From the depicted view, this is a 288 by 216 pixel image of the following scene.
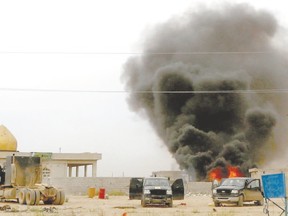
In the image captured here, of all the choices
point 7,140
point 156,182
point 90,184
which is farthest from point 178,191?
point 7,140

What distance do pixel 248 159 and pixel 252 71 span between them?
14.4 m

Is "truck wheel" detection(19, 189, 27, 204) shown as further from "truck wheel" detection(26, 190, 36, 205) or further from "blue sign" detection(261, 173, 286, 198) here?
"blue sign" detection(261, 173, 286, 198)

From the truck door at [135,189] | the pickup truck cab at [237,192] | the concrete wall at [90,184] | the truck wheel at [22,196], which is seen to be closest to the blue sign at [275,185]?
the pickup truck cab at [237,192]

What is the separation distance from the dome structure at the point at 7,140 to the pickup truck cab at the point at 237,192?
97.2 ft

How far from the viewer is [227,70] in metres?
73.4

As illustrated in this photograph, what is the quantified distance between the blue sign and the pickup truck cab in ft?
48.3

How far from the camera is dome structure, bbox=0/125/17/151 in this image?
51844 millimetres

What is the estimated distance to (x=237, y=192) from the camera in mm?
28031

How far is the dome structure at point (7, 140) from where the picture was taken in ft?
170

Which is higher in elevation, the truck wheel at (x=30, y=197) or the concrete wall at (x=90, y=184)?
the concrete wall at (x=90, y=184)

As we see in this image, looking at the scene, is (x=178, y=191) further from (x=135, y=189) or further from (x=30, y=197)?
(x=30, y=197)

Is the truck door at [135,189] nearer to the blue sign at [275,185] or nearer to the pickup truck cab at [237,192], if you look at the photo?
the pickup truck cab at [237,192]

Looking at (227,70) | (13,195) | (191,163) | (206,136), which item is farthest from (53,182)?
(227,70)

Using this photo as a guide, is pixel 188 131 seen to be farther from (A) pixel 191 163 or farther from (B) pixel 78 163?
(B) pixel 78 163
